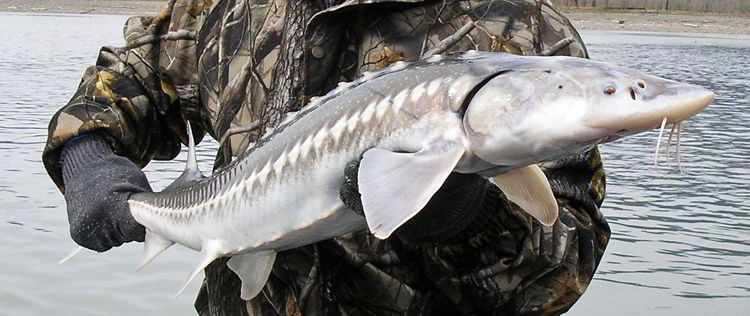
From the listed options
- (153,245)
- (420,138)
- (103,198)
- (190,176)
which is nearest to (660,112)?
(420,138)

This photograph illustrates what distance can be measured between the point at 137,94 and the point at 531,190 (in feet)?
3.60

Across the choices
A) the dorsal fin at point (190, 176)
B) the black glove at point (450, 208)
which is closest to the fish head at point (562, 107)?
the black glove at point (450, 208)

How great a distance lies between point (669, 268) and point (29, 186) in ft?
11.3

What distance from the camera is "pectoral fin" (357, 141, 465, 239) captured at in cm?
133

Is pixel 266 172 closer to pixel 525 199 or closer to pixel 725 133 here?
pixel 525 199

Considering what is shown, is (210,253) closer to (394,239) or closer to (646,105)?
(394,239)

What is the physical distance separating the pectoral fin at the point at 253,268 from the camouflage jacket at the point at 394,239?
0.14 meters

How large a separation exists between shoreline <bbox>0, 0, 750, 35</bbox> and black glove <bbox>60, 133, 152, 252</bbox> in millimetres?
23285

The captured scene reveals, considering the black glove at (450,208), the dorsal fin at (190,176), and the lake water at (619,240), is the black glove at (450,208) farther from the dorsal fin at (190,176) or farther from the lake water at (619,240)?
the lake water at (619,240)

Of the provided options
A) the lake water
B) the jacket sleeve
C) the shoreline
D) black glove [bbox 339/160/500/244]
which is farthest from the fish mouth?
the shoreline

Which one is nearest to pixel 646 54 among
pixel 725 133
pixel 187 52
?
pixel 725 133

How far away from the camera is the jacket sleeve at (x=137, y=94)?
7.45 ft

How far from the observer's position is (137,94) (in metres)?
2.32

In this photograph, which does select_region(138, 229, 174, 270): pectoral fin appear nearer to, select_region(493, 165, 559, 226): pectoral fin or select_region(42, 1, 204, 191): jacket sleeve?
select_region(42, 1, 204, 191): jacket sleeve
